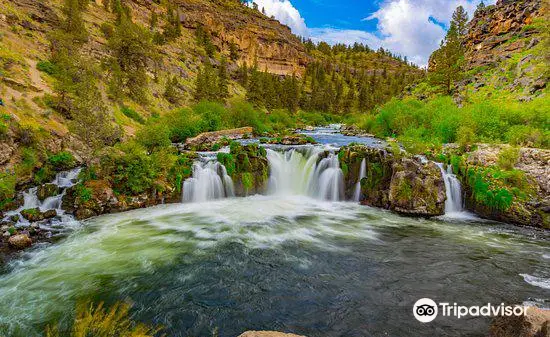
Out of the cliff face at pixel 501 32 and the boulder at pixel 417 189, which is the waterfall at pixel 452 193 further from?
the cliff face at pixel 501 32

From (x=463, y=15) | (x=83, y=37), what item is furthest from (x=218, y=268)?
(x=463, y=15)

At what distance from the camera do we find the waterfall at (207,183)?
17.1 meters

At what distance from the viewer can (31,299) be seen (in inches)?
285

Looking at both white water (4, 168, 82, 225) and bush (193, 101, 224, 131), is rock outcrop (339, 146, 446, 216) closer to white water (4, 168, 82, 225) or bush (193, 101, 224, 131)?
white water (4, 168, 82, 225)

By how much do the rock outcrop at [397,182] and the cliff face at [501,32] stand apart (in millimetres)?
41536

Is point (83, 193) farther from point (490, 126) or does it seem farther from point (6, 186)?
point (490, 126)

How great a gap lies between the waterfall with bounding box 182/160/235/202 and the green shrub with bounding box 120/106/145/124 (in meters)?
19.4

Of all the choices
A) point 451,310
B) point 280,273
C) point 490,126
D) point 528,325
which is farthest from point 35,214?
point 490,126

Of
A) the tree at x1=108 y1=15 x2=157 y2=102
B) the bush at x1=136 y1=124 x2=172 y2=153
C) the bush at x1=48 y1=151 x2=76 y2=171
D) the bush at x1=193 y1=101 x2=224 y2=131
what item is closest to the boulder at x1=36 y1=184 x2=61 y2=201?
the bush at x1=48 y1=151 x2=76 y2=171

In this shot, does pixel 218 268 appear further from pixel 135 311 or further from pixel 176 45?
pixel 176 45

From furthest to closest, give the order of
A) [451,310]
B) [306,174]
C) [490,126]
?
[306,174] → [490,126] → [451,310]

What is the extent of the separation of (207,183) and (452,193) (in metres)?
14.4

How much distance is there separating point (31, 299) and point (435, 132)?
90.2ft

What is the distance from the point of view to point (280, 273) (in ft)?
28.7
